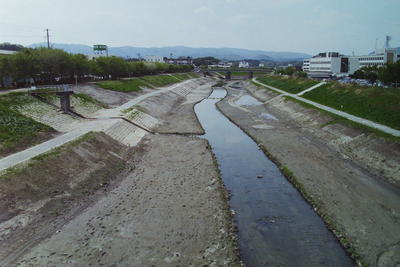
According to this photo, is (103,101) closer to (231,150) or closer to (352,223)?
(231,150)

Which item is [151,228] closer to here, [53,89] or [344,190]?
[344,190]

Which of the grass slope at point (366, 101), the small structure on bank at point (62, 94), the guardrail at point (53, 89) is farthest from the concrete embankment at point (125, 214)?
the grass slope at point (366, 101)

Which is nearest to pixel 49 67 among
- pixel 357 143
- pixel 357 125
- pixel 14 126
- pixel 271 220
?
pixel 14 126

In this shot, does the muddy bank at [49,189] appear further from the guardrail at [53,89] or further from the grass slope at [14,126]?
the guardrail at [53,89]

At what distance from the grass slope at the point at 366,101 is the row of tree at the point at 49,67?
151 feet

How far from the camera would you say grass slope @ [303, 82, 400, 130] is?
35750mm

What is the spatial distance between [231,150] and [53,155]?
17287mm

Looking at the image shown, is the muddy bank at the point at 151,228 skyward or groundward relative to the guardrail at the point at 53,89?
groundward

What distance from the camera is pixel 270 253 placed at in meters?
14.6

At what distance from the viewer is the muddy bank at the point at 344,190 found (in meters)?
15.4

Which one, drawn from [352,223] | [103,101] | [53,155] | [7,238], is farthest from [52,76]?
[352,223]

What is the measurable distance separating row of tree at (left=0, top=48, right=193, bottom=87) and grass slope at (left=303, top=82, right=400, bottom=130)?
151ft

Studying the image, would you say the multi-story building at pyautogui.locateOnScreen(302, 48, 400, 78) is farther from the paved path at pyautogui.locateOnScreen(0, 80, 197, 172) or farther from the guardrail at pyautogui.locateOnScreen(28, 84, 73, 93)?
the guardrail at pyautogui.locateOnScreen(28, 84, 73, 93)

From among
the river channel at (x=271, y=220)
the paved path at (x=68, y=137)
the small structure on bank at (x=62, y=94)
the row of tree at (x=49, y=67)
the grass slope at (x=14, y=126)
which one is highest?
the row of tree at (x=49, y=67)
